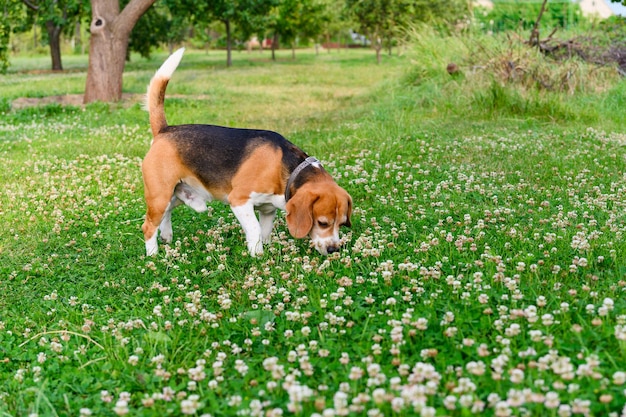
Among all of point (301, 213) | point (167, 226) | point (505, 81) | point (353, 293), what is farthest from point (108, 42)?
point (353, 293)

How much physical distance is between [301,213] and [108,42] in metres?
13.1

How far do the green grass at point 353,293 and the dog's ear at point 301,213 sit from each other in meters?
0.25

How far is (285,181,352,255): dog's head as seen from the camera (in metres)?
5.74

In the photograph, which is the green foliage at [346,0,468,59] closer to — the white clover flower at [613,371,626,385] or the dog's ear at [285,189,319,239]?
the dog's ear at [285,189,319,239]

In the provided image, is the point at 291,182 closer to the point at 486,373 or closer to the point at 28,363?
the point at 28,363

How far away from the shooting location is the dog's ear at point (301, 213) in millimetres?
5730

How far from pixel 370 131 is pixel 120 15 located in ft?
28.9

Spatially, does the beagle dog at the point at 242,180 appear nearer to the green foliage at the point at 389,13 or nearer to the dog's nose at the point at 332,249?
the dog's nose at the point at 332,249

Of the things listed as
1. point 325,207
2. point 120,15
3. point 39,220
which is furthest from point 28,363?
point 120,15

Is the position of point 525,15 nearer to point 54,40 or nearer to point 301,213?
point 301,213

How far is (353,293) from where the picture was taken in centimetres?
477

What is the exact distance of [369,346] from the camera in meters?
3.86

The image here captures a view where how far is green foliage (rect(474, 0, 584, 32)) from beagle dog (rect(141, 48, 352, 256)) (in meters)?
17.0

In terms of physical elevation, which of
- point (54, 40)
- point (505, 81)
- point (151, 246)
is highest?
point (54, 40)
